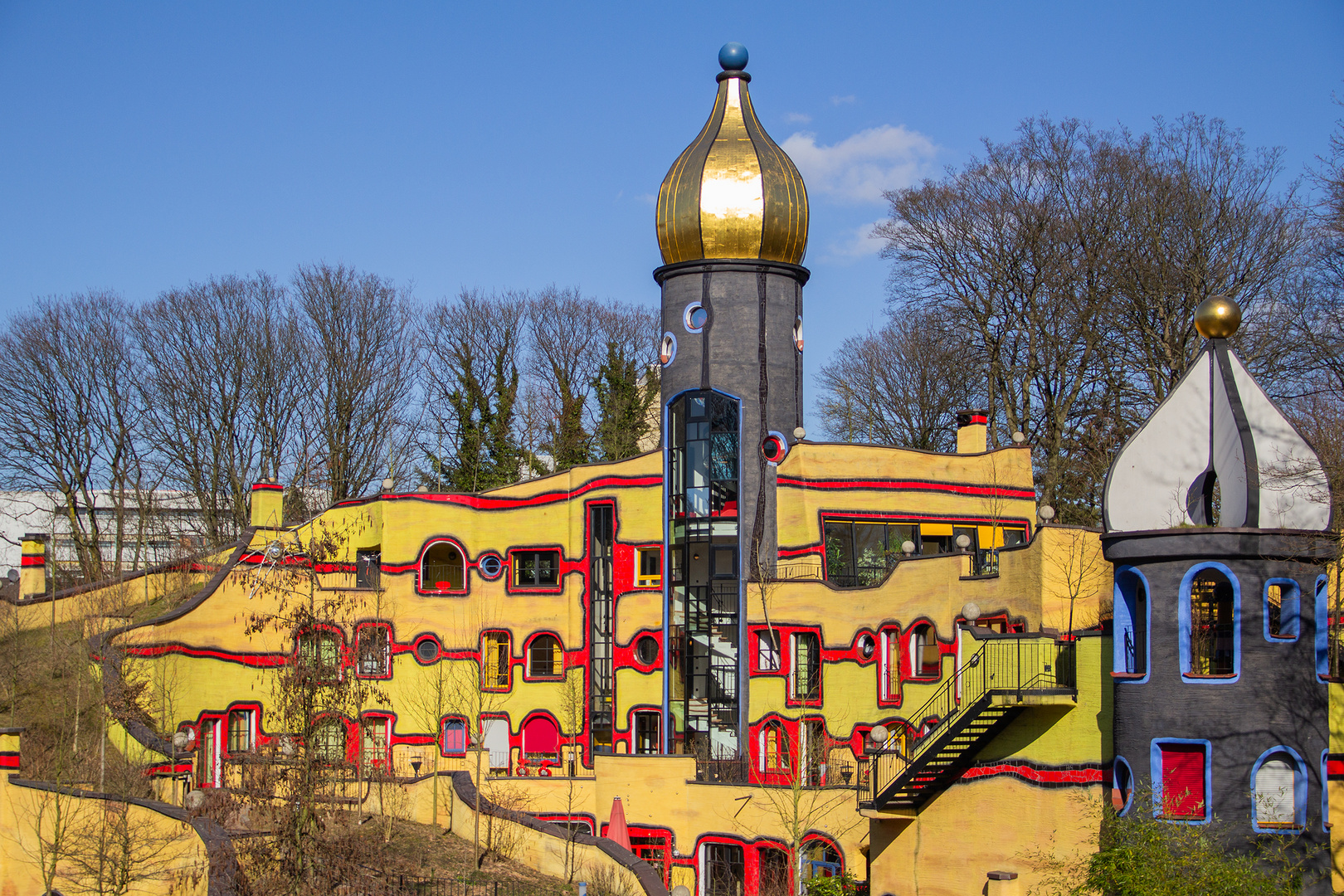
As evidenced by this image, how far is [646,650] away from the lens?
32.4 m

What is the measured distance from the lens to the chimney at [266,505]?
1469 inches

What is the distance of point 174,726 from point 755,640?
13170mm

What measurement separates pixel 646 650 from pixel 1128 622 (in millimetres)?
13764

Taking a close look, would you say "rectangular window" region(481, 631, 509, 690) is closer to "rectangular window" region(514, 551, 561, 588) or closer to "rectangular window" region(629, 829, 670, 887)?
"rectangular window" region(514, 551, 561, 588)

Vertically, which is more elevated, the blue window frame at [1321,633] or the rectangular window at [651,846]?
the blue window frame at [1321,633]

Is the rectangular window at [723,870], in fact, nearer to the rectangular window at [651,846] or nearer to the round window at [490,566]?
the rectangular window at [651,846]

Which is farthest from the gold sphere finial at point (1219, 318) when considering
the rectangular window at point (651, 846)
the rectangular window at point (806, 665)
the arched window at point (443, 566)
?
the arched window at point (443, 566)

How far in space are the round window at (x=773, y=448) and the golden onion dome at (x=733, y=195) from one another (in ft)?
13.8

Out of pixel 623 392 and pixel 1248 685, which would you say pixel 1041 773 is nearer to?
pixel 1248 685

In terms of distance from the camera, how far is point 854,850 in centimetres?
2600

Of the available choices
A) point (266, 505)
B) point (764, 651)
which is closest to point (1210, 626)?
point (764, 651)

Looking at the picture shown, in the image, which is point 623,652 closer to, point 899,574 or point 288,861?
point 899,574

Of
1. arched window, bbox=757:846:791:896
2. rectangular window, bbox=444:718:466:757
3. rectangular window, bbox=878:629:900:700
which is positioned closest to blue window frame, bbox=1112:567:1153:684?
rectangular window, bbox=878:629:900:700

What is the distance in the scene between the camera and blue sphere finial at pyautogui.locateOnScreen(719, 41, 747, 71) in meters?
33.2
